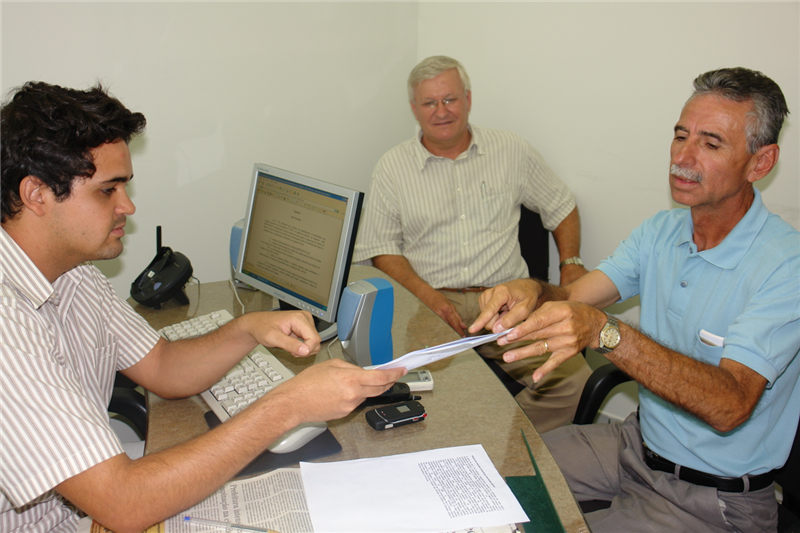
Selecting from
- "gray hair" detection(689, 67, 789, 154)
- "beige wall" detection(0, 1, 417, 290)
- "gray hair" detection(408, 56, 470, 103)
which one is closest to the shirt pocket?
"gray hair" detection(408, 56, 470, 103)

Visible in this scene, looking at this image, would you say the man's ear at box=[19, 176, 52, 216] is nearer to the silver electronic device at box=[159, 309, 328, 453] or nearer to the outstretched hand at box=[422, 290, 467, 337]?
the silver electronic device at box=[159, 309, 328, 453]

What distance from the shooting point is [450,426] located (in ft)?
4.13

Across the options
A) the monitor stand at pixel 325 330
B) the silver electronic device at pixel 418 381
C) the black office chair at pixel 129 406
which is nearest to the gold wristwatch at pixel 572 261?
the monitor stand at pixel 325 330

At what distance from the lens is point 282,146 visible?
2.94 meters

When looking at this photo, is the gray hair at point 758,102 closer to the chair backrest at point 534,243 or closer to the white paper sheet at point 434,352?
the white paper sheet at point 434,352

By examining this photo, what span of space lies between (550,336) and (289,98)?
2.16 meters

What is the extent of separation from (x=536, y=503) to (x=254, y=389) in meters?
0.72

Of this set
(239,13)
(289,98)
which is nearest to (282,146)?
(289,98)

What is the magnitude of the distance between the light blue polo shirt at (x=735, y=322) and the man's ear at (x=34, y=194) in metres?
1.52

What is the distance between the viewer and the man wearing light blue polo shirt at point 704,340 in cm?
126

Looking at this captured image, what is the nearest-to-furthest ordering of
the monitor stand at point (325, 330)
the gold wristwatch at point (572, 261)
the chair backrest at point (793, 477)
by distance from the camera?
1. the chair backrest at point (793, 477)
2. the monitor stand at point (325, 330)
3. the gold wristwatch at point (572, 261)

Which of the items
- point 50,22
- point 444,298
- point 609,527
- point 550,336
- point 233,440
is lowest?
point 609,527

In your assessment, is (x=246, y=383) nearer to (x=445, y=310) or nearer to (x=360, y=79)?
(x=445, y=310)

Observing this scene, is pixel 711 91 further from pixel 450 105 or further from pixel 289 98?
pixel 289 98
